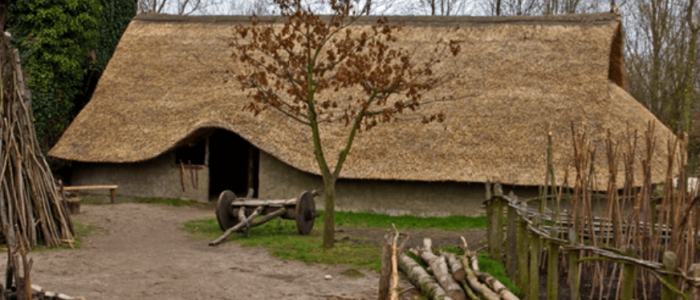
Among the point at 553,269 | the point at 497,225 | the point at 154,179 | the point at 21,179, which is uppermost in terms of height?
the point at 21,179

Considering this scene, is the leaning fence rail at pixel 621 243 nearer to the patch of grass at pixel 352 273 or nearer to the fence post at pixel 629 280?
the fence post at pixel 629 280

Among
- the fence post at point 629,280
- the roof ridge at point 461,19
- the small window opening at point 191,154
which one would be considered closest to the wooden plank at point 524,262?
the fence post at point 629,280

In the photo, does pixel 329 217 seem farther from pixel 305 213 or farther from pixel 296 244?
pixel 305 213

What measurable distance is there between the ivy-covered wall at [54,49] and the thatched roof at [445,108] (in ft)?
2.26

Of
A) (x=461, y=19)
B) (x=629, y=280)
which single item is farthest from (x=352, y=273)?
(x=461, y=19)

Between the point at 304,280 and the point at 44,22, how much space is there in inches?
450

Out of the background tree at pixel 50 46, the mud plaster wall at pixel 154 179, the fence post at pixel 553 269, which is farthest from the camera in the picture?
the background tree at pixel 50 46

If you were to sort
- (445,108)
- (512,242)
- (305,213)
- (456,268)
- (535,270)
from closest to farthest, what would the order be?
(535,270)
(456,268)
(512,242)
(305,213)
(445,108)

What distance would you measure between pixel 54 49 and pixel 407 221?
9.25 meters

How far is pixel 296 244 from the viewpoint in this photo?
419 inches

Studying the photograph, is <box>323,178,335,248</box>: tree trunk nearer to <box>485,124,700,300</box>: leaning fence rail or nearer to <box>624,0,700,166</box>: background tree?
<box>485,124,700,300</box>: leaning fence rail

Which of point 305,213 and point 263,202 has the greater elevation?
point 263,202

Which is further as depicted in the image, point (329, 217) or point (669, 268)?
point (329, 217)

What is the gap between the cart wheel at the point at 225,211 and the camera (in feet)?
37.7
